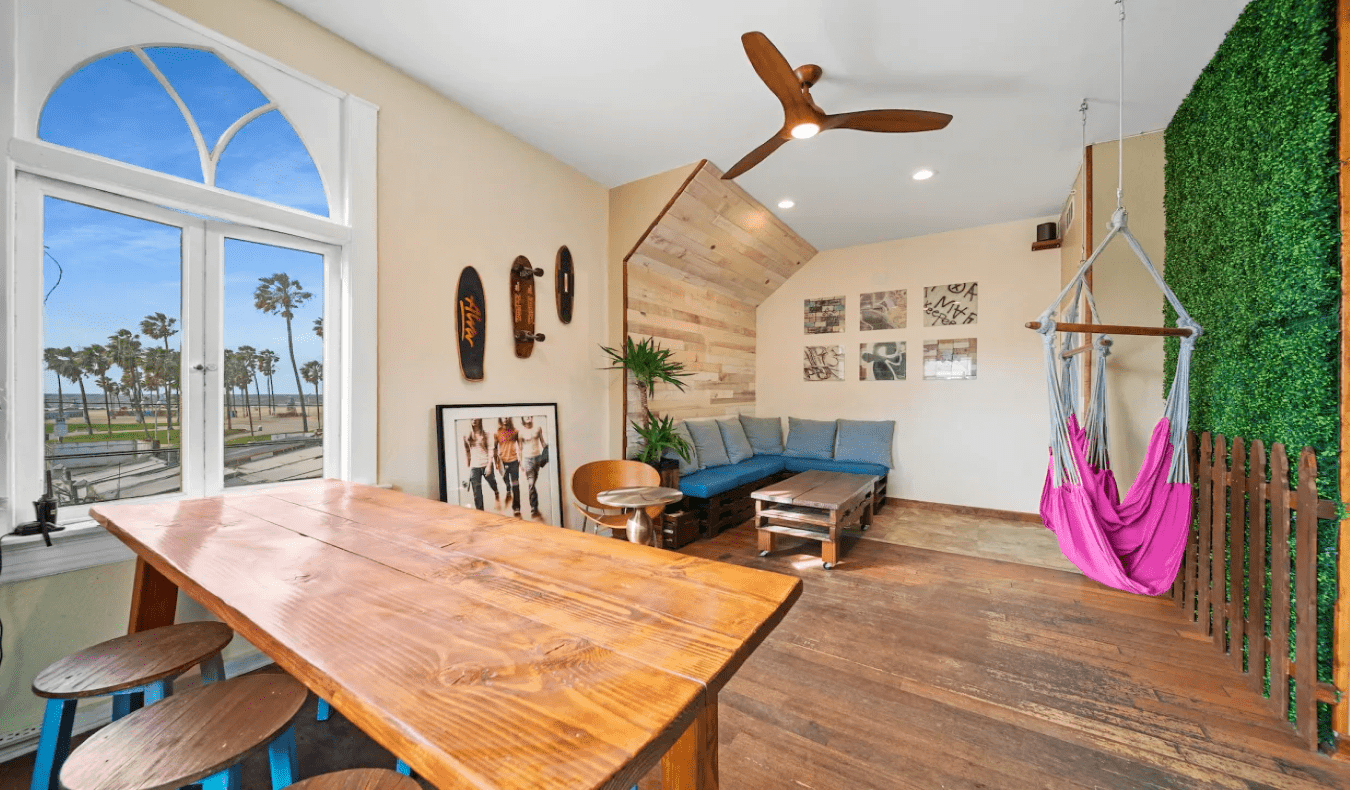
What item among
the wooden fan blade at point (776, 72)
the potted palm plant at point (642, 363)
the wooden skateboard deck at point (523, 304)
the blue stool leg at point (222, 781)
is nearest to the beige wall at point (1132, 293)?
the wooden fan blade at point (776, 72)

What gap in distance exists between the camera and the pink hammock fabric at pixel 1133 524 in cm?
238

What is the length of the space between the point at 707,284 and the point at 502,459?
2934mm

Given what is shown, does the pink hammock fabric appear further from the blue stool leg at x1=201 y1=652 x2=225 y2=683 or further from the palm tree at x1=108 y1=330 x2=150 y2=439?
the palm tree at x1=108 y1=330 x2=150 y2=439

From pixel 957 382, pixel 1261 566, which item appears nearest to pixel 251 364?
pixel 1261 566

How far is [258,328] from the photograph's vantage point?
2.28m

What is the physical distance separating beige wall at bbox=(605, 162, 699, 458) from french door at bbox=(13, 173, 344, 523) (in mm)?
1976

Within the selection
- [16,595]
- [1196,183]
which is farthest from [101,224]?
[1196,183]

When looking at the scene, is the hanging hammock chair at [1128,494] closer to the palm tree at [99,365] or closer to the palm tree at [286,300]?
the palm tree at [286,300]

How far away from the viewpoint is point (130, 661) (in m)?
1.17

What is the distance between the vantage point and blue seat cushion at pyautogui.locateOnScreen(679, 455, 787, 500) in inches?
161

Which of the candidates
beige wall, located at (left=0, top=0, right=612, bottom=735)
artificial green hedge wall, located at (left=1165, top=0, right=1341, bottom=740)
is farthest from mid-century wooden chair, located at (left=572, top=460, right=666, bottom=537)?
artificial green hedge wall, located at (left=1165, top=0, right=1341, bottom=740)

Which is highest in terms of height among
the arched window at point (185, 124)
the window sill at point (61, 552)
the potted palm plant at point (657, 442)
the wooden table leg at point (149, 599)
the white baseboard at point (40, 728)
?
the arched window at point (185, 124)

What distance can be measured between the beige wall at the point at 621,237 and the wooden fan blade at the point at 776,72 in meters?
1.62

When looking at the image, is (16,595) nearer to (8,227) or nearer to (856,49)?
(8,227)
